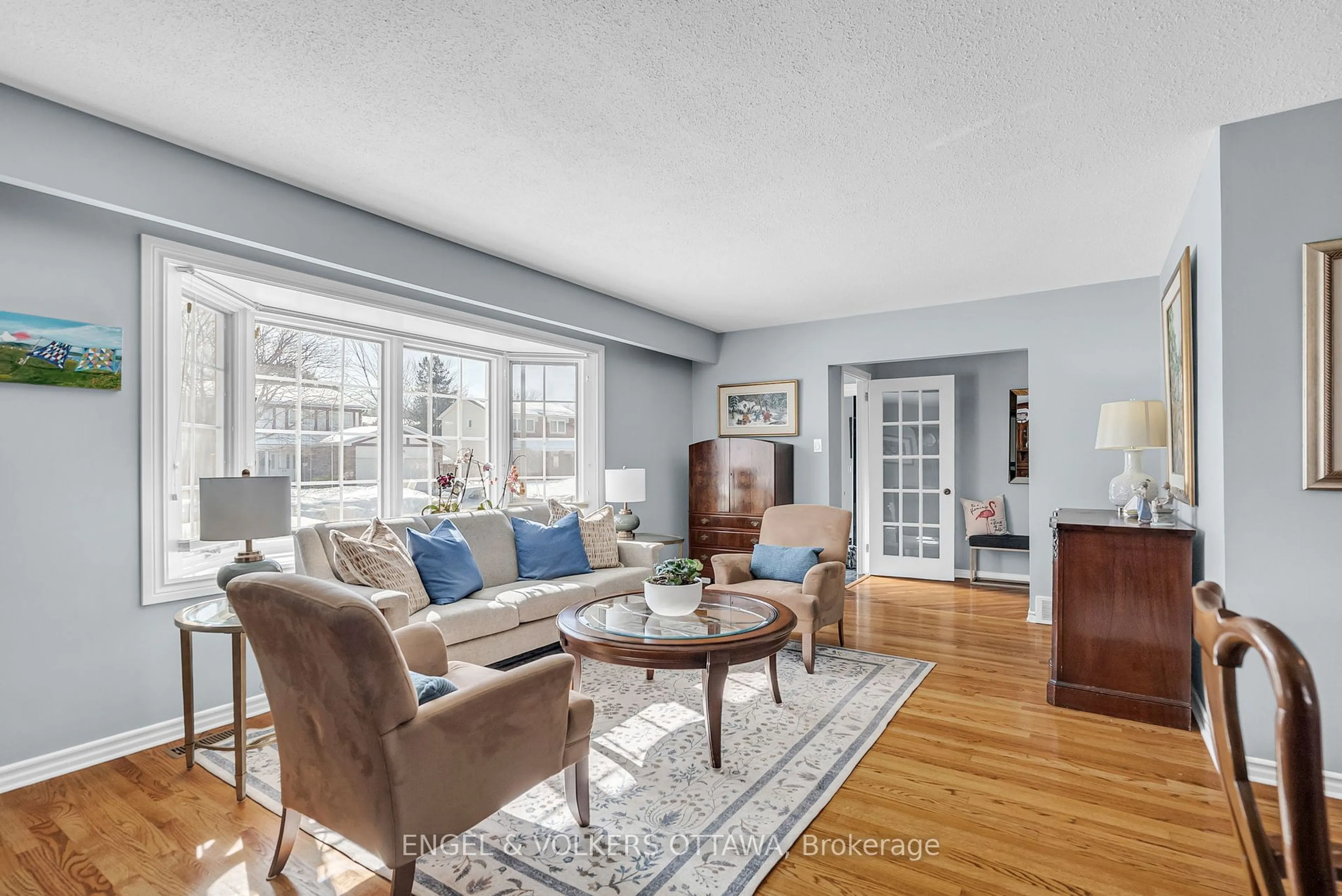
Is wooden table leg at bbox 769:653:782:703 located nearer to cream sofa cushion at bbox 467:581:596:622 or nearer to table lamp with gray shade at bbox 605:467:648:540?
cream sofa cushion at bbox 467:581:596:622

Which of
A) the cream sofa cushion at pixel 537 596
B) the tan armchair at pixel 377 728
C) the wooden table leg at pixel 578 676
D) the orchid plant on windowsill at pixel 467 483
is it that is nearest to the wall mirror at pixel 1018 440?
the cream sofa cushion at pixel 537 596

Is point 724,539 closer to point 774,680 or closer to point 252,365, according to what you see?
point 774,680

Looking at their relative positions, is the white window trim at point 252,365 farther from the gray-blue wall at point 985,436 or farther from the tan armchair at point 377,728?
the gray-blue wall at point 985,436

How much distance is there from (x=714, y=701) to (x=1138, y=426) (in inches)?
109

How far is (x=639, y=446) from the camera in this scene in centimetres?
598

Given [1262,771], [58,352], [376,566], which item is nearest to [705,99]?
[376,566]

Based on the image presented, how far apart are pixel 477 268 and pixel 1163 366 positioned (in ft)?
13.6

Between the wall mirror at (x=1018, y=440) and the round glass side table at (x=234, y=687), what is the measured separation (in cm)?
627

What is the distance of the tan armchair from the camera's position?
1577 mm

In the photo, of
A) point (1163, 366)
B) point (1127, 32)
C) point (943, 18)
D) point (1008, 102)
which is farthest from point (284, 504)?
point (1163, 366)

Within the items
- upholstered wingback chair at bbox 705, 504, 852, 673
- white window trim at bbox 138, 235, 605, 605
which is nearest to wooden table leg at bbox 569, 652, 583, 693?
upholstered wingback chair at bbox 705, 504, 852, 673

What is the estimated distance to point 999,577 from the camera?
21.3ft

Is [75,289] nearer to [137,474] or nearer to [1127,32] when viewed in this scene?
[137,474]

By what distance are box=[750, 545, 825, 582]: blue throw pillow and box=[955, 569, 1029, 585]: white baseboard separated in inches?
121
